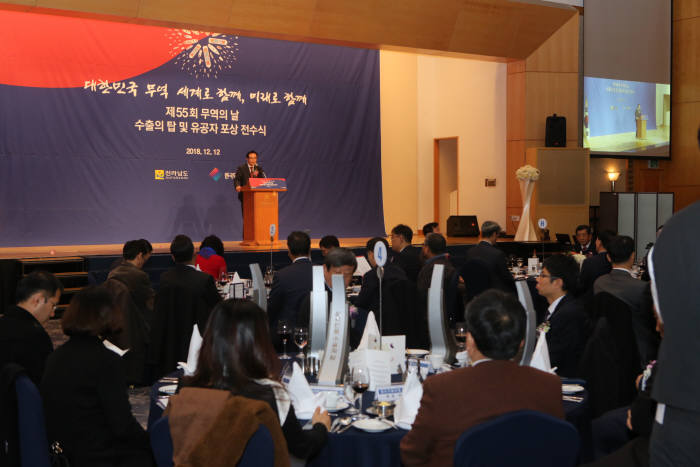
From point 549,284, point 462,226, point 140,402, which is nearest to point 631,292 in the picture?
point 549,284

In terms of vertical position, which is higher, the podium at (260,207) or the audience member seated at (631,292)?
the podium at (260,207)

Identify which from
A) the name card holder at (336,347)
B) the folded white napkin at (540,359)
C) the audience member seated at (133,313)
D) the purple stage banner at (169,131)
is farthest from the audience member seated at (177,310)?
the purple stage banner at (169,131)

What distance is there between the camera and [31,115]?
35.6ft

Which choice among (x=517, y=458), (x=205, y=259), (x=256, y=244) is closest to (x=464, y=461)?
(x=517, y=458)

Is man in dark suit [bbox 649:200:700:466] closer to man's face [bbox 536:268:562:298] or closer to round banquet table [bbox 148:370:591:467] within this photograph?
round banquet table [bbox 148:370:591:467]

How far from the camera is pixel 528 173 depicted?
1197cm

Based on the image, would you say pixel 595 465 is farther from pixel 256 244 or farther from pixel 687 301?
pixel 256 244

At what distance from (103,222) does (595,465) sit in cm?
1024

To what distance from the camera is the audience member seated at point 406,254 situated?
6.91 meters

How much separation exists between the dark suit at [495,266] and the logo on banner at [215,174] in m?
6.40

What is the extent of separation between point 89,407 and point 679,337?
195 cm

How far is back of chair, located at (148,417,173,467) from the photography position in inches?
80.7

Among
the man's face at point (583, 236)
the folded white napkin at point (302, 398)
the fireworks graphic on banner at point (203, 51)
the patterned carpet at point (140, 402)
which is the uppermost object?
the fireworks graphic on banner at point (203, 51)

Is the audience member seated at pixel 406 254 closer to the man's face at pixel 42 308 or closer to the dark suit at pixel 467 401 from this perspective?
the man's face at pixel 42 308
